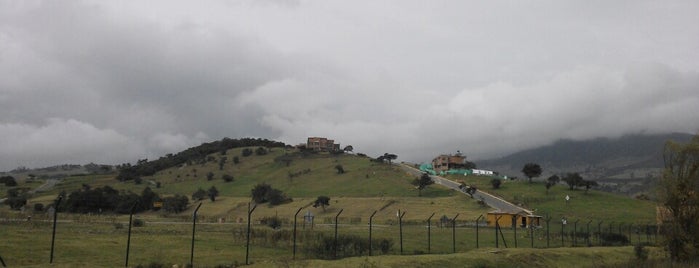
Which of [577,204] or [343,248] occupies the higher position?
[577,204]

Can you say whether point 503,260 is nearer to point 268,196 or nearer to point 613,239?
point 613,239

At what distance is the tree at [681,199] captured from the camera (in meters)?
28.4

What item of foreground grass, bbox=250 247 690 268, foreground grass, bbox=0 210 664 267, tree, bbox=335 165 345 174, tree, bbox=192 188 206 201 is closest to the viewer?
foreground grass, bbox=250 247 690 268

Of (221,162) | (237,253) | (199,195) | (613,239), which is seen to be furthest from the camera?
(221,162)

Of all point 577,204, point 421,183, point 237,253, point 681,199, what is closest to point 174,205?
point 421,183

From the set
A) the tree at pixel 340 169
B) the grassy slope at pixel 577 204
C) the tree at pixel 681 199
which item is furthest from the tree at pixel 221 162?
the tree at pixel 681 199

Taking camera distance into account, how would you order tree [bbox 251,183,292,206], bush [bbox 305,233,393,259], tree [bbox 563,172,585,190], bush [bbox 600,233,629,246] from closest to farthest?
bush [bbox 305,233,393,259]
bush [bbox 600,233,629,246]
tree [bbox 563,172,585,190]
tree [bbox 251,183,292,206]

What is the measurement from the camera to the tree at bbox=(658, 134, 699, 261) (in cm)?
2842

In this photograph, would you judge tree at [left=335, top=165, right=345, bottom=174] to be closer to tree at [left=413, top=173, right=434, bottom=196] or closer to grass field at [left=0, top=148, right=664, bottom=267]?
grass field at [left=0, top=148, right=664, bottom=267]

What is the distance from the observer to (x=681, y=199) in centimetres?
2867

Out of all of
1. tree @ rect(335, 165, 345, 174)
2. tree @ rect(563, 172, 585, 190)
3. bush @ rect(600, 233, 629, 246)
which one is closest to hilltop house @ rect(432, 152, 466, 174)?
tree @ rect(335, 165, 345, 174)

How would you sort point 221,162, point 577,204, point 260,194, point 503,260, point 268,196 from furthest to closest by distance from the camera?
point 221,162
point 260,194
point 268,196
point 577,204
point 503,260

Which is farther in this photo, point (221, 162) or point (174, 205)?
point (221, 162)

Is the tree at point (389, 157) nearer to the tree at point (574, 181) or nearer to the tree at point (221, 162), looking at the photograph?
the tree at point (221, 162)
